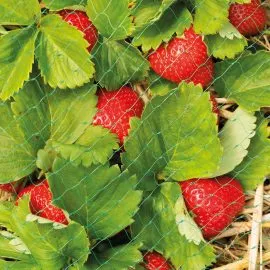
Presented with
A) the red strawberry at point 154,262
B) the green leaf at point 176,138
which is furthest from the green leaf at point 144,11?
the red strawberry at point 154,262

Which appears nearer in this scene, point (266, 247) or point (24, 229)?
point (24, 229)

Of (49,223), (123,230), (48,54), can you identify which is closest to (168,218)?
(123,230)

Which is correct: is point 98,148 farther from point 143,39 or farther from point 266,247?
point 266,247

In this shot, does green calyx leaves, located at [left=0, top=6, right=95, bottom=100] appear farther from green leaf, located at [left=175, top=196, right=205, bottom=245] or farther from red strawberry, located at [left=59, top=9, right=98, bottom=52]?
green leaf, located at [left=175, top=196, right=205, bottom=245]

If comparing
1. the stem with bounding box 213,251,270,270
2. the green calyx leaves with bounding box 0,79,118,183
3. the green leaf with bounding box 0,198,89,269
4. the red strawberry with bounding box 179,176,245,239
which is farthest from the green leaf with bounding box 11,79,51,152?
the stem with bounding box 213,251,270,270

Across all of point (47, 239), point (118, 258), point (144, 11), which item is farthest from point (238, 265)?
point (144, 11)

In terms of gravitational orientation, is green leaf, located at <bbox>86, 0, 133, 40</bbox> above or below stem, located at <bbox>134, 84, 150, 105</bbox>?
above

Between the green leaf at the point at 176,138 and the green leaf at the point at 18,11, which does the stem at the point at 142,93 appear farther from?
the green leaf at the point at 18,11
